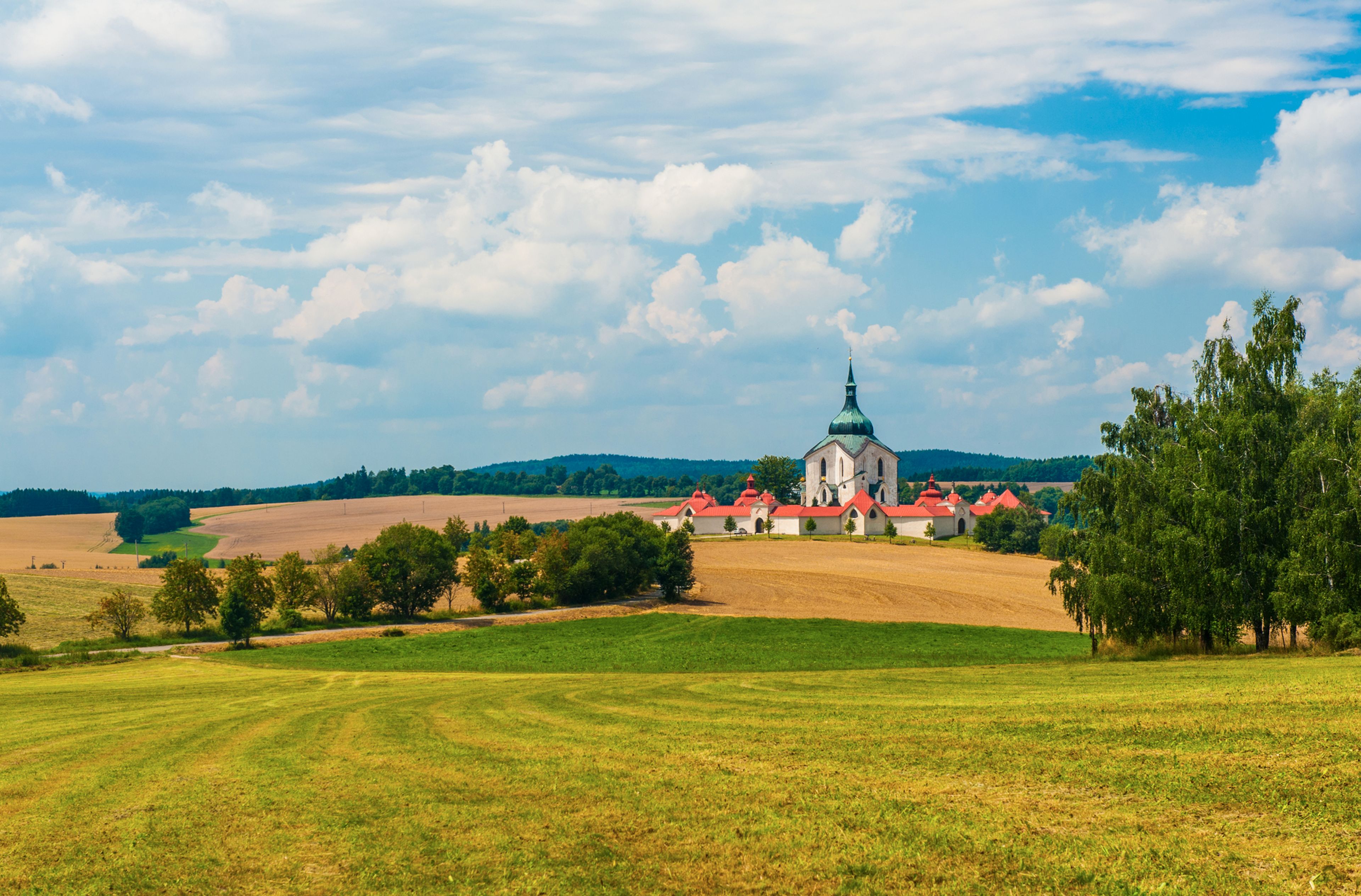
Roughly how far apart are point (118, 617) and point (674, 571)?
147ft

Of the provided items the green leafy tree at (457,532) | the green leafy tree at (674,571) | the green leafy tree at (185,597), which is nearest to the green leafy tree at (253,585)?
the green leafy tree at (185,597)

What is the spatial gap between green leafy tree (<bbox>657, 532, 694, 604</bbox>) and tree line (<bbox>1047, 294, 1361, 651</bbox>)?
5137 centimetres

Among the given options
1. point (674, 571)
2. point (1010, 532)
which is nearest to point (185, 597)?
point (674, 571)

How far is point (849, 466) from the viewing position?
576 feet

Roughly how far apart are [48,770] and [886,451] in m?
167

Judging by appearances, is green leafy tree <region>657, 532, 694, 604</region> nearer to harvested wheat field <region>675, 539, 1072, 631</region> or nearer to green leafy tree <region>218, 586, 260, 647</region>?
harvested wheat field <region>675, 539, 1072, 631</region>

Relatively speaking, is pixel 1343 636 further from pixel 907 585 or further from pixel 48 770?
pixel 907 585

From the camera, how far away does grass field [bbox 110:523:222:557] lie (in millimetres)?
158750

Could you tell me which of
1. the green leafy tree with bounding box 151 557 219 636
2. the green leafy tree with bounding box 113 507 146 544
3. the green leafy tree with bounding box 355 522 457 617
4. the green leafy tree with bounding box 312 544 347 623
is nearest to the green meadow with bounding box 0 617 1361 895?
the green leafy tree with bounding box 151 557 219 636

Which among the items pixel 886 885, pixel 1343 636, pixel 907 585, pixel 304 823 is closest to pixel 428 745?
pixel 304 823

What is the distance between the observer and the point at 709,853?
12859mm

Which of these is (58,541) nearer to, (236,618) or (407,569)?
(407,569)

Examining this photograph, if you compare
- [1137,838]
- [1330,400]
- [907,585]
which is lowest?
[907,585]

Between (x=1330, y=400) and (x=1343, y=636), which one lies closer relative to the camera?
(x=1343, y=636)
